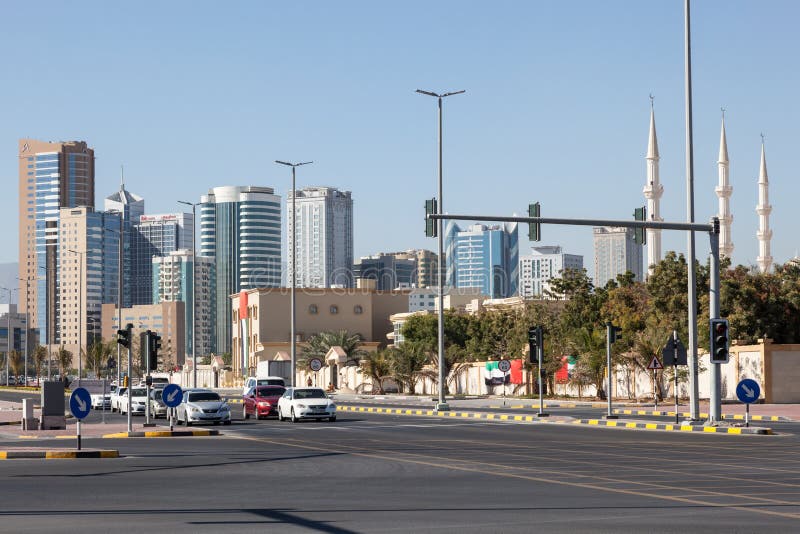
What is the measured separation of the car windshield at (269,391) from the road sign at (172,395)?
17.6 metres

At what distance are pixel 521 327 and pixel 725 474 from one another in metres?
62.8

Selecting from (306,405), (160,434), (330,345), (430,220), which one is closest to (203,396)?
(306,405)

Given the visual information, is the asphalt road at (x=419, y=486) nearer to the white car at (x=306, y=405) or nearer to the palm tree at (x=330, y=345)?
the white car at (x=306, y=405)

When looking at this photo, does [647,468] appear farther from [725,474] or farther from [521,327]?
[521,327]

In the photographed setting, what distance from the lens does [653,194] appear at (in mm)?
120688

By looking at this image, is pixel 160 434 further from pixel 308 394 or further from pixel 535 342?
pixel 535 342

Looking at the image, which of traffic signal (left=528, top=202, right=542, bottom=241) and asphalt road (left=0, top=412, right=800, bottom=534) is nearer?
asphalt road (left=0, top=412, right=800, bottom=534)

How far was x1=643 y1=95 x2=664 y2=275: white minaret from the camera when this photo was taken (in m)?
118

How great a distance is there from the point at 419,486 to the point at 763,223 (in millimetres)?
108326

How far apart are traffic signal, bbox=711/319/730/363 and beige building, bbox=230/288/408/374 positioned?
94040mm

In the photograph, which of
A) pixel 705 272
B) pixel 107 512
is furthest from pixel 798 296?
pixel 107 512

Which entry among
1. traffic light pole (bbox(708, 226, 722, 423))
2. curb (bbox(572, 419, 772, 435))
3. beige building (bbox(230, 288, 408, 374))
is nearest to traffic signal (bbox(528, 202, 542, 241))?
traffic light pole (bbox(708, 226, 722, 423))

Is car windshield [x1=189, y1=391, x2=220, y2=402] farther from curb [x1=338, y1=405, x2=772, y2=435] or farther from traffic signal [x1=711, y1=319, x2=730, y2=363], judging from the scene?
traffic signal [x1=711, y1=319, x2=730, y2=363]

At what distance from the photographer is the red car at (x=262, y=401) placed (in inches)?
2021
